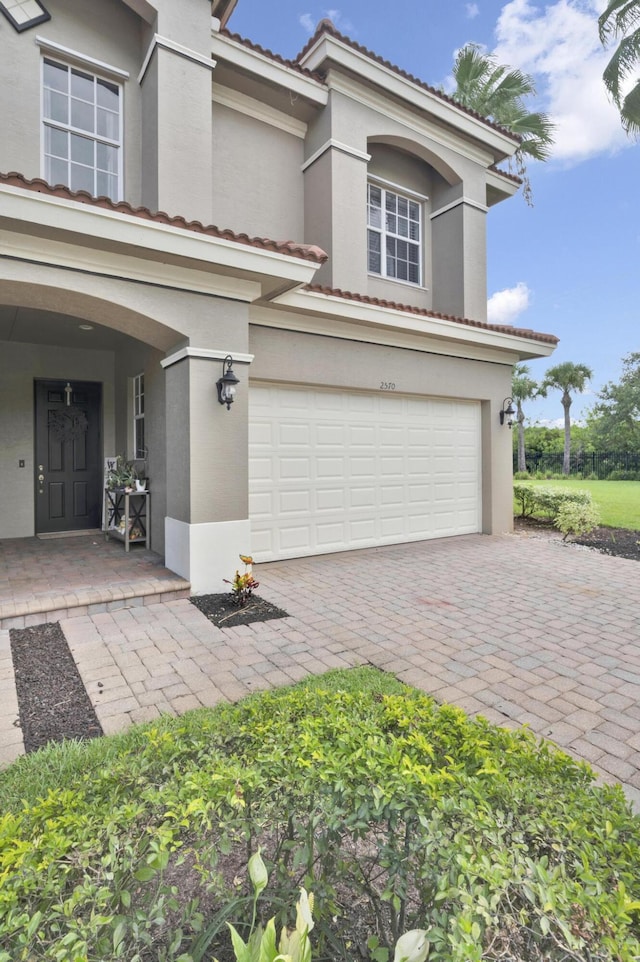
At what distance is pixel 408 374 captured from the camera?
922cm

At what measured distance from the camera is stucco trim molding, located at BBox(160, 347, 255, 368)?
611 centimetres

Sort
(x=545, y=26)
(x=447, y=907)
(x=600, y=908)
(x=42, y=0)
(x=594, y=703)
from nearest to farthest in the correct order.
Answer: (x=600, y=908) → (x=447, y=907) → (x=594, y=703) → (x=42, y=0) → (x=545, y=26)

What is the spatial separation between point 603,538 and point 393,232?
26.4 ft

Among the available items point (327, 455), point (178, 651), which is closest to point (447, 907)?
point (178, 651)

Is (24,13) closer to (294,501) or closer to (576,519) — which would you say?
(294,501)

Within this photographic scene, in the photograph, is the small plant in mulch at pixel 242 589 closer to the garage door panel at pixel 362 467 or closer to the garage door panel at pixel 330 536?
the garage door panel at pixel 330 536

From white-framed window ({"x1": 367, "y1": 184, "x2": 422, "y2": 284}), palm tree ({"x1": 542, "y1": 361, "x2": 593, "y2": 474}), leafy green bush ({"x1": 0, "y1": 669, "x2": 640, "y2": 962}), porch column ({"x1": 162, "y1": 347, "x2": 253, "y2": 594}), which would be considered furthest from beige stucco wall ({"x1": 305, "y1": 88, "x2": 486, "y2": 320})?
palm tree ({"x1": 542, "y1": 361, "x2": 593, "y2": 474})

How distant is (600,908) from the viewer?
1.22 m

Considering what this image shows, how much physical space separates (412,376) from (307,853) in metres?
8.56

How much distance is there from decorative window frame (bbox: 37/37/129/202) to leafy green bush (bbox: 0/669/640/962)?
822 cm

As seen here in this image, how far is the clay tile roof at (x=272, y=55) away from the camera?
25.6ft

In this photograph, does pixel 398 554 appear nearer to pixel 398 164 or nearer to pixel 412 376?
pixel 412 376

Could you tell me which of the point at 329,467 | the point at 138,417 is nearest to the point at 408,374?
the point at 329,467

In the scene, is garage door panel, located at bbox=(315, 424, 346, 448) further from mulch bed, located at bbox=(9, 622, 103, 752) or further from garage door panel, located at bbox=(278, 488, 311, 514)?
mulch bed, located at bbox=(9, 622, 103, 752)
